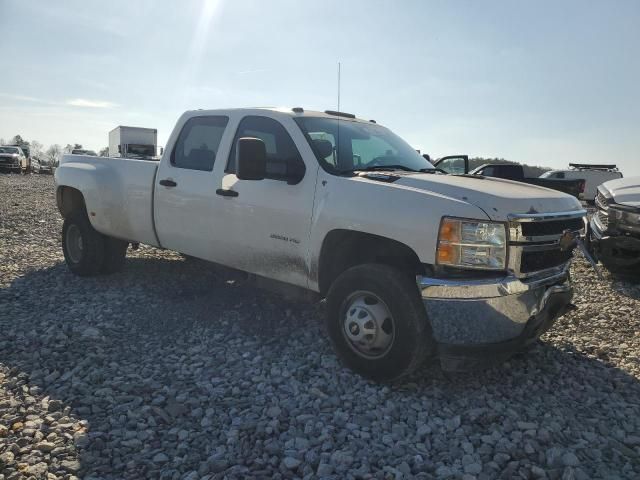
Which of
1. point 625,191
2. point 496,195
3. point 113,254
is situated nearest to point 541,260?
point 496,195

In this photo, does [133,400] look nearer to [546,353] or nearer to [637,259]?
[546,353]

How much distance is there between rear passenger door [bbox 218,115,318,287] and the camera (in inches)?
162

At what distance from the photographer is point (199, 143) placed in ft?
17.0

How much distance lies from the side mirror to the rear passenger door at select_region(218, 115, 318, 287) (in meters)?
0.32

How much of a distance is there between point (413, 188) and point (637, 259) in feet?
14.6

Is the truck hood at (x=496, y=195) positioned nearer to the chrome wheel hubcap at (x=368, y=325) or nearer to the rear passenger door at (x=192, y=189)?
the chrome wheel hubcap at (x=368, y=325)

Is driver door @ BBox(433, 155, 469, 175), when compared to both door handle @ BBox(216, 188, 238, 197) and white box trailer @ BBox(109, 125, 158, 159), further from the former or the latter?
white box trailer @ BBox(109, 125, 158, 159)

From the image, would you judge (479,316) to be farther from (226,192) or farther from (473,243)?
(226,192)

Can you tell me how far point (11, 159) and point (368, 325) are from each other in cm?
3700

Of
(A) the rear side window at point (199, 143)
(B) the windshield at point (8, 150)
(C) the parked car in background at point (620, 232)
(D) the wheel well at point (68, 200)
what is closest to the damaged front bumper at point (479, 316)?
(A) the rear side window at point (199, 143)

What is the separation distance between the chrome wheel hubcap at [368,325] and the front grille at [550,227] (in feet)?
3.51

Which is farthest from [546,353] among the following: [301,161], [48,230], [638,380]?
[48,230]

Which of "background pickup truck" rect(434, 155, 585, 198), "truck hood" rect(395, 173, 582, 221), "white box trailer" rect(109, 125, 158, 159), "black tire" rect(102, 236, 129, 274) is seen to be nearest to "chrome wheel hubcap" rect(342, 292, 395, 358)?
"truck hood" rect(395, 173, 582, 221)

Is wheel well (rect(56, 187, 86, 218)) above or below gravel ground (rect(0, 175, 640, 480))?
above
